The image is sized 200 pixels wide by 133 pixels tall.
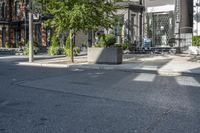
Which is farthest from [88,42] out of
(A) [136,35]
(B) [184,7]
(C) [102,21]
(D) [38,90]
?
(D) [38,90]

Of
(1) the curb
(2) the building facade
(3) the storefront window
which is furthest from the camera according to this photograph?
(3) the storefront window

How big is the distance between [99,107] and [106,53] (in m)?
12.1

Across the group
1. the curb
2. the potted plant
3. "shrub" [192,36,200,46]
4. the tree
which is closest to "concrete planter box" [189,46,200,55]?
"shrub" [192,36,200,46]

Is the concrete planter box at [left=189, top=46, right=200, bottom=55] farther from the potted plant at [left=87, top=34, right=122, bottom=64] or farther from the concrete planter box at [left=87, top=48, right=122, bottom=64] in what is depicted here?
the concrete planter box at [left=87, top=48, right=122, bottom=64]

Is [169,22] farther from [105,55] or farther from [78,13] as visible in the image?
[78,13]

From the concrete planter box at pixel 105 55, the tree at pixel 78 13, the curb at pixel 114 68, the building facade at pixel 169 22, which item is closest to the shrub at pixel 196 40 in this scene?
the building facade at pixel 169 22

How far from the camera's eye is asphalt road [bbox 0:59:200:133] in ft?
20.3

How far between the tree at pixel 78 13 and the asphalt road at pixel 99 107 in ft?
25.7

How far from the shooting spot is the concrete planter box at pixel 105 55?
1964 centimetres

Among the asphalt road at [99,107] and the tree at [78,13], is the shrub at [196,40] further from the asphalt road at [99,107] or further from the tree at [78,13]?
the asphalt road at [99,107]

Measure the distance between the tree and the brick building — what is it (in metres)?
18.3

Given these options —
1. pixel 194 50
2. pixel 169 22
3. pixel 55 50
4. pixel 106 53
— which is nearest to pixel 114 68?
pixel 106 53

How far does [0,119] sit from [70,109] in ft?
5.04

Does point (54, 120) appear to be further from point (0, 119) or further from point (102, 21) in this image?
point (102, 21)
